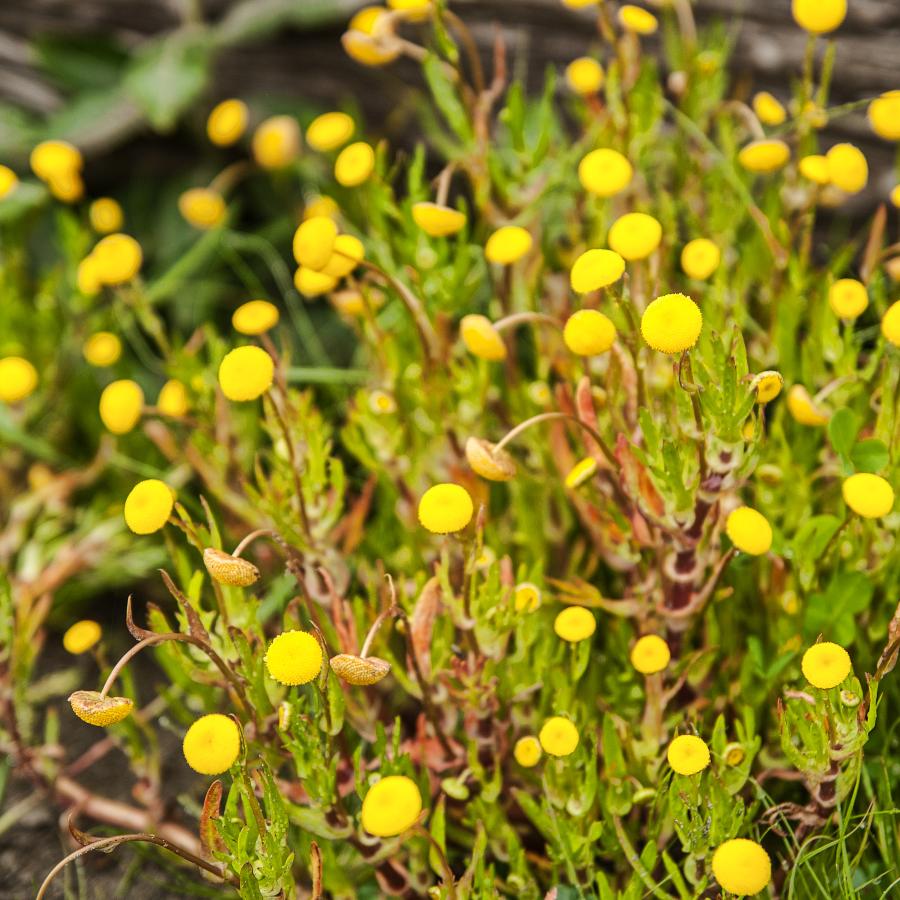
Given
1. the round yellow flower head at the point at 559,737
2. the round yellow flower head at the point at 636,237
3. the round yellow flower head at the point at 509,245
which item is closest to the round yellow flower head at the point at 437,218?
the round yellow flower head at the point at 509,245

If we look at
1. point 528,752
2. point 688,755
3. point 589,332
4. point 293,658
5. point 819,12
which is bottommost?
point 528,752

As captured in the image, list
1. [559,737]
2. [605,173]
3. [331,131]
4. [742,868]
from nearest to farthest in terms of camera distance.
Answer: [742,868], [559,737], [605,173], [331,131]

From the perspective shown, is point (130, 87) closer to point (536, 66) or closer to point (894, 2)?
point (536, 66)

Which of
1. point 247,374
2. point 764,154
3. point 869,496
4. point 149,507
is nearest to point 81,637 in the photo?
point 149,507

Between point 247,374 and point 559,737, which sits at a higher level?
point 247,374

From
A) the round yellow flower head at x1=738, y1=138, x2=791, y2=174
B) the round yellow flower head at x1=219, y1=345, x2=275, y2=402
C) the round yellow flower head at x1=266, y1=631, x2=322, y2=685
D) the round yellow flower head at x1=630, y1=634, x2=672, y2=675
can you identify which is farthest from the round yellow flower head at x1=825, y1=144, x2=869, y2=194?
the round yellow flower head at x1=266, y1=631, x2=322, y2=685

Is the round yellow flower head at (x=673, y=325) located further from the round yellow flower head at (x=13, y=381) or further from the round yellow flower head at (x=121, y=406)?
the round yellow flower head at (x=13, y=381)

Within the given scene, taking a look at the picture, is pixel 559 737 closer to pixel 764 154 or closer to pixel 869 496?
pixel 869 496
